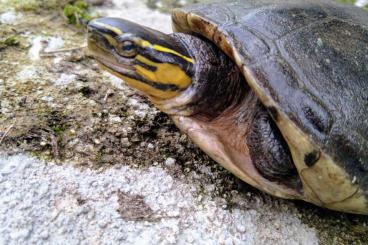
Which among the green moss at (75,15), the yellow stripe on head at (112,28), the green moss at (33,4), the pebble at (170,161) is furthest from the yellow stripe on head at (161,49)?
the green moss at (33,4)

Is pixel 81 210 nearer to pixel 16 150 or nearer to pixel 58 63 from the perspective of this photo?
pixel 16 150

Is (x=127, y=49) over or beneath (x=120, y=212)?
over

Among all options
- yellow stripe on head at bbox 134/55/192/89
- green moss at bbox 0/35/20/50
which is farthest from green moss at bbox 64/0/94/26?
yellow stripe on head at bbox 134/55/192/89

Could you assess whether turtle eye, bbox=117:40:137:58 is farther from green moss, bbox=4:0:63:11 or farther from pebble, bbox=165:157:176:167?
green moss, bbox=4:0:63:11

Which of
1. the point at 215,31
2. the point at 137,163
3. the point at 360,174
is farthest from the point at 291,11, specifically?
the point at 137,163

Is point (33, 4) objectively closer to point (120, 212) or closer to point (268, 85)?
point (120, 212)

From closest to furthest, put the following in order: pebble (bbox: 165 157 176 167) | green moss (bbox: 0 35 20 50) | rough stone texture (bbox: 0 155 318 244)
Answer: rough stone texture (bbox: 0 155 318 244), pebble (bbox: 165 157 176 167), green moss (bbox: 0 35 20 50)

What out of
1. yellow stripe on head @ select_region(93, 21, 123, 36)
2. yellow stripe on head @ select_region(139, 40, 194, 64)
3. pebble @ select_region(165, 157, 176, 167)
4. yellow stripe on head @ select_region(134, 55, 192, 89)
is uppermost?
yellow stripe on head @ select_region(93, 21, 123, 36)

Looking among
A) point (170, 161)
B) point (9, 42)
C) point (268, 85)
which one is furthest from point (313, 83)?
point (9, 42)
